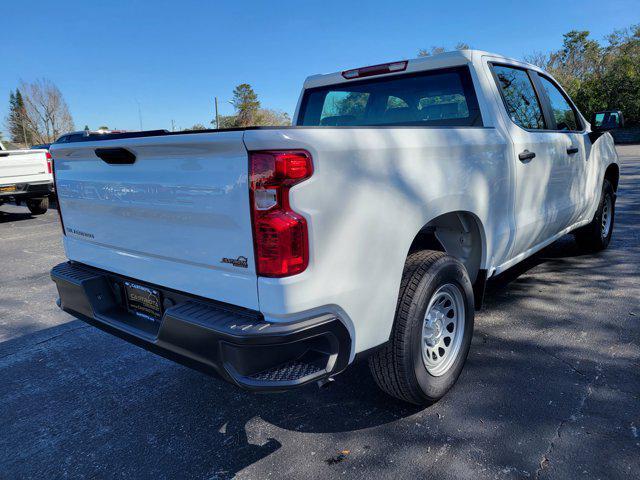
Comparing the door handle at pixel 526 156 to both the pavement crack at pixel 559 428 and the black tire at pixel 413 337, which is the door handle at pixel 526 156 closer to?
the black tire at pixel 413 337

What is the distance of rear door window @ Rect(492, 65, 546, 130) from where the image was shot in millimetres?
3311

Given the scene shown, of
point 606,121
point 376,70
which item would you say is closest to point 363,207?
point 376,70

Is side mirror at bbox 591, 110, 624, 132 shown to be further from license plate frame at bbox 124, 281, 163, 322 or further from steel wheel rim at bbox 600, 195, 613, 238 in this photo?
license plate frame at bbox 124, 281, 163, 322

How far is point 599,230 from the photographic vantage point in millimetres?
5324

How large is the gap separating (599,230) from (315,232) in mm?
4775

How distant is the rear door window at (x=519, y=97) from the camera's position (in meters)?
3.31

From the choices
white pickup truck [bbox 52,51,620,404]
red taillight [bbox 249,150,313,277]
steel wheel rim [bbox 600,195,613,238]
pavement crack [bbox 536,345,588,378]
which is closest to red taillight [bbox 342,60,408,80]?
white pickup truck [bbox 52,51,620,404]

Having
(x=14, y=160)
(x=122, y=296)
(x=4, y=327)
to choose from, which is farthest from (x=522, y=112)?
(x=14, y=160)

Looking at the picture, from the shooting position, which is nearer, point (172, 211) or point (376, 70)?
point (172, 211)

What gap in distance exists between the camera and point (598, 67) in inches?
1419

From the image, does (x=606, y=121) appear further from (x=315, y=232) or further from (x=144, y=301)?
(x=144, y=301)

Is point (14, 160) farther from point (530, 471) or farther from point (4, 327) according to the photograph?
point (530, 471)

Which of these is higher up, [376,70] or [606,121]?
[376,70]

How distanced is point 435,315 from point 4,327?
147 inches
